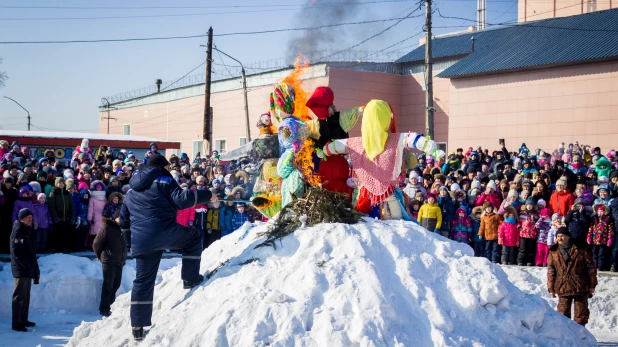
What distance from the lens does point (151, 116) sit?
42.1m

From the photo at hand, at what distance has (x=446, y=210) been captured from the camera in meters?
14.6

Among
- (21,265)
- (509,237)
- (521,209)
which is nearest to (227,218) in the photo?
(21,265)

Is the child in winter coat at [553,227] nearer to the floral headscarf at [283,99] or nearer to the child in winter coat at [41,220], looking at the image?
the floral headscarf at [283,99]

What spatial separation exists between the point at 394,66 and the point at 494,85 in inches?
273

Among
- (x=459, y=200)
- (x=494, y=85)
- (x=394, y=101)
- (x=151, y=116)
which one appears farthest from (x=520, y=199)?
(x=151, y=116)

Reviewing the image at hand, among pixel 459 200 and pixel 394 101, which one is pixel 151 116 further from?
pixel 459 200

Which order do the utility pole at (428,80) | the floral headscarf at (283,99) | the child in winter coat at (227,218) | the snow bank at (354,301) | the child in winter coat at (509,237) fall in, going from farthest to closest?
the utility pole at (428,80)
the child in winter coat at (227,218)
the child in winter coat at (509,237)
the floral headscarf at (283,99)
the snow bank at (354,301)

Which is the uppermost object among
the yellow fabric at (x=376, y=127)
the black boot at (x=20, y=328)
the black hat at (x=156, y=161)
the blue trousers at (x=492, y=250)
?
the yellow fabric at (x=376, y=127)

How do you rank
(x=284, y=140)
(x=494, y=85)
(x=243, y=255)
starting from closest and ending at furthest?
(x=243, y=255)
(x=284, y=140)
(x=494, y=85)

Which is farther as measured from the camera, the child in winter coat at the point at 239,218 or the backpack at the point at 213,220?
the backpack at the point at 213,220

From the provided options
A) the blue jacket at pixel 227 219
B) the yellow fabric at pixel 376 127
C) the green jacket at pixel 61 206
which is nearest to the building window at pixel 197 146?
the blue jacket at pixel 227 219

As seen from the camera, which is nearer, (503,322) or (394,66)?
(503,322)

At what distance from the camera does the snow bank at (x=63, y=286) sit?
39.7 ft

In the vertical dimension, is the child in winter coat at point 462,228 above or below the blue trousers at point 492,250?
above
